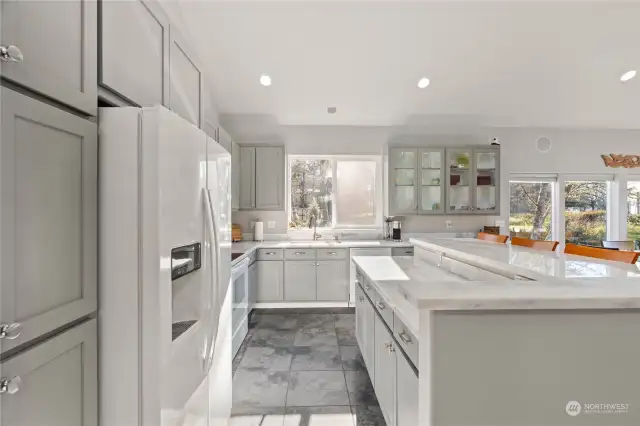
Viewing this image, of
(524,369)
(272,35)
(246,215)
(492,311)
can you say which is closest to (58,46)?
(492,311)

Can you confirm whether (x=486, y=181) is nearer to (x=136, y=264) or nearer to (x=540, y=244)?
(x=540, y=244)

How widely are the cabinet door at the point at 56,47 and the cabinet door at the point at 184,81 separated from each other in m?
0.62

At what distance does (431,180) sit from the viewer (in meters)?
5.06

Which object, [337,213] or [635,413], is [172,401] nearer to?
[635,413]

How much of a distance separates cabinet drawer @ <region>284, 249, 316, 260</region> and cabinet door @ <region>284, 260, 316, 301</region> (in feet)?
0.17

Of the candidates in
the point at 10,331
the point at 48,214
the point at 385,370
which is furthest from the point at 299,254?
the point at 10,331

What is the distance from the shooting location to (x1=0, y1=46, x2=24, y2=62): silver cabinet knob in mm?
767

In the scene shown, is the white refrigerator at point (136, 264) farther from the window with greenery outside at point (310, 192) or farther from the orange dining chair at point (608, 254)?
the window with greenery outside at point (310, 192)

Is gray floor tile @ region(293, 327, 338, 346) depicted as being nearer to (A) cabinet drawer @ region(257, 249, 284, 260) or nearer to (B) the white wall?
(A) cabinet drawer @ region(257, 249, 284, 260)

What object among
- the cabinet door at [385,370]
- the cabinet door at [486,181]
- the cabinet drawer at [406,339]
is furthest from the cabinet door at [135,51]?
the cabinet door at [486,181]

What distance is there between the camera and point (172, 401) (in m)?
1.27

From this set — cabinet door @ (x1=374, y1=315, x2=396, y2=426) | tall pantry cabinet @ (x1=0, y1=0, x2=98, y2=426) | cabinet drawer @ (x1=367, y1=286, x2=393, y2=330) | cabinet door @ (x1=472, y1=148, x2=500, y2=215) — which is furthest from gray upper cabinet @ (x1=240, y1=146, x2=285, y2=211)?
tall pantry cabinet @ (x1=0, y1=0, x2=98, y2=426)

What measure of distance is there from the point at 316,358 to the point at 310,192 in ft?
9.08
